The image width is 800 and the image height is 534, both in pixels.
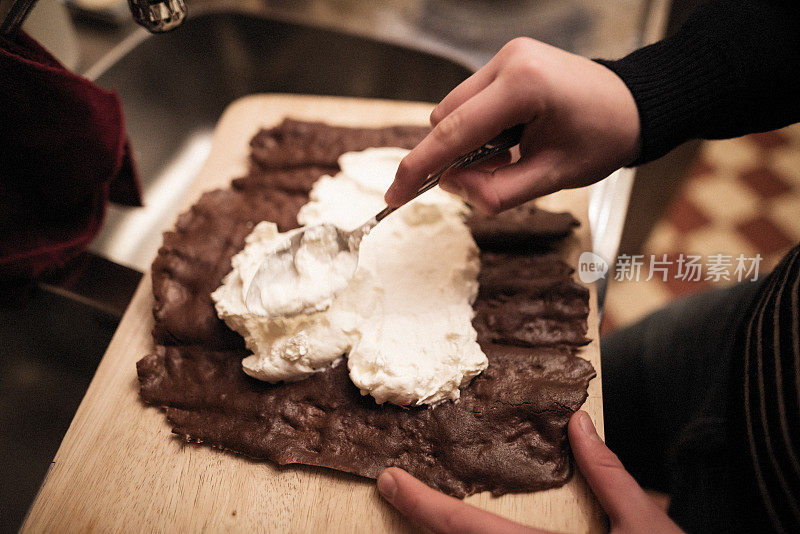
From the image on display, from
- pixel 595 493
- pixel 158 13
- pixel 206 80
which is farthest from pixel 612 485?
pixel 206 80

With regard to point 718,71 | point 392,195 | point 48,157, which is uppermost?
point 718,71

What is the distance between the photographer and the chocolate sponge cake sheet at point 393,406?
84cm

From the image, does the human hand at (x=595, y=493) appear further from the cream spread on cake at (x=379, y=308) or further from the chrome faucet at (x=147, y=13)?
the chrome faucet at (x=147, y=13)

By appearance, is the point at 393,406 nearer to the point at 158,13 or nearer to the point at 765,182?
the point at 158,13

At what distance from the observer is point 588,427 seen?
825mm

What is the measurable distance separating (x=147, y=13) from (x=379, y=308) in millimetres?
597

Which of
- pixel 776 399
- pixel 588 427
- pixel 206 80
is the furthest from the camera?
pixel 206 80

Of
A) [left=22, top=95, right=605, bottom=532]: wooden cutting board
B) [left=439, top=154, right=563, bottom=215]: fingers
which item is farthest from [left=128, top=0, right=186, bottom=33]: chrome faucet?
[left=22, top=95, right=605, bottom=532]: wooden cutting board

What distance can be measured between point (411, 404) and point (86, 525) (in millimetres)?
561

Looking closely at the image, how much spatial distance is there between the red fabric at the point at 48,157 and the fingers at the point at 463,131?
599 mm

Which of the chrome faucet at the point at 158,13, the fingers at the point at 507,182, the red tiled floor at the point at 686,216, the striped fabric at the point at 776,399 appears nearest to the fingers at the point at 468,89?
the fingers at the point at 507,182

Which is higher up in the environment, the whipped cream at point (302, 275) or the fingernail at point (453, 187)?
the fingernail at point (453, 187)

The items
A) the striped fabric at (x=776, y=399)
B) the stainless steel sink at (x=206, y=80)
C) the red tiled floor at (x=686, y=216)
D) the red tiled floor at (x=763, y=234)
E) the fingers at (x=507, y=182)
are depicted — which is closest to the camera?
the striped fabric at (x=776, y=399)

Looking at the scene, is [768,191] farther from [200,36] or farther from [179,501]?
[179,501]
